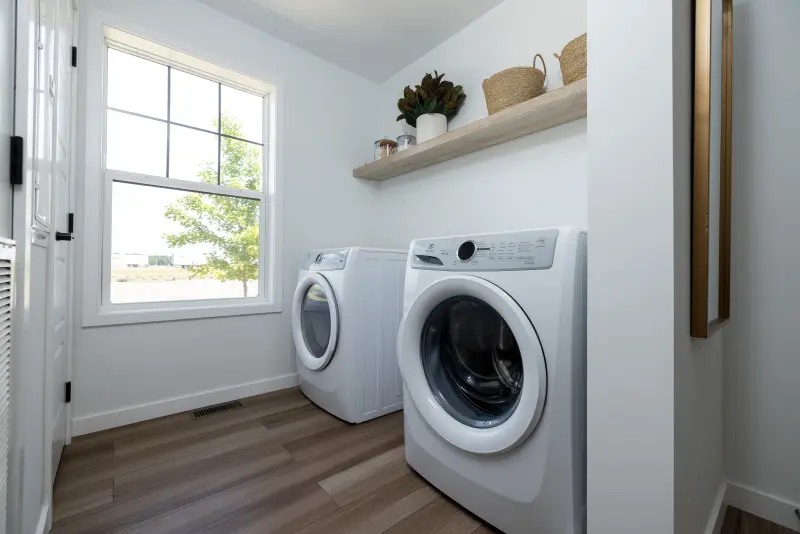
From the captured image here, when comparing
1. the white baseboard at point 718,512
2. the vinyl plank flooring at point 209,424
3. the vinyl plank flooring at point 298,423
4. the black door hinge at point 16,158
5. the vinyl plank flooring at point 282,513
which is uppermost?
the black door hinge at point 16,158

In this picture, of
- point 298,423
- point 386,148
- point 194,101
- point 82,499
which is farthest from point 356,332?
point 194,101

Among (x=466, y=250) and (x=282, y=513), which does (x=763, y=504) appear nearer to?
(x=466, y=250)

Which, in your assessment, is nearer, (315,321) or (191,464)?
(191,464)

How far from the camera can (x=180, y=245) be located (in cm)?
201

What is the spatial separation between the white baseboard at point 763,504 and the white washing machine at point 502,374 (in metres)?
0.73

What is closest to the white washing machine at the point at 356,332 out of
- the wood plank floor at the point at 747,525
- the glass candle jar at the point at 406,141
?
the glass candle jar at the point at 406,141

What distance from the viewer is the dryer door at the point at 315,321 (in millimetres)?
A: 1819

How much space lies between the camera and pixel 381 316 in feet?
6.05

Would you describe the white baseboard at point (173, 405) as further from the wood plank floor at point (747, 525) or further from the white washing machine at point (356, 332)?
the wood plank floor at point (747, 525)

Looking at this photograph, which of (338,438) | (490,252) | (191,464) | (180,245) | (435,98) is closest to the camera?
(490,252)

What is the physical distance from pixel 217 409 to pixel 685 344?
2.14m

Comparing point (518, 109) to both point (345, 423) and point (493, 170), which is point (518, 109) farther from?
point (345, 423)

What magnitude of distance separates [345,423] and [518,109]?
176cm

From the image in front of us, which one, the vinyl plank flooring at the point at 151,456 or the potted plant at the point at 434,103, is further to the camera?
the potted plant at the point at 434,103
